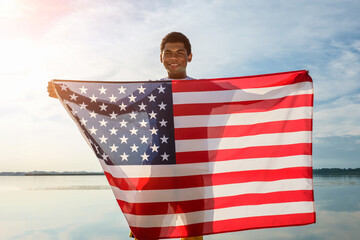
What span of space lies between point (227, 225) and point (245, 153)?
2.65ft

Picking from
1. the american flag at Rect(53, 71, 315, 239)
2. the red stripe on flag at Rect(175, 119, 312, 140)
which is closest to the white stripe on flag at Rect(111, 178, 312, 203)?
the american flag at Rect(53, 71, 315, 239)

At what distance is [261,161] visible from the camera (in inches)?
139

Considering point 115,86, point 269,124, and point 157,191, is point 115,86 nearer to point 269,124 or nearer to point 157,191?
point 157,191

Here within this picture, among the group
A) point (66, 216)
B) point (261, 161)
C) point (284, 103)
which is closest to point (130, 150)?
point (261, 161)

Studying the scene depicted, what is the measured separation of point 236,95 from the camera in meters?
3.63

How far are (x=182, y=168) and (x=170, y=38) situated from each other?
1.68m

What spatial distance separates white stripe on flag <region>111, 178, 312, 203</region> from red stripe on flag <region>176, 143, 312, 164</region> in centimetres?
30

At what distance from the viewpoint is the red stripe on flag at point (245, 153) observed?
3.46m

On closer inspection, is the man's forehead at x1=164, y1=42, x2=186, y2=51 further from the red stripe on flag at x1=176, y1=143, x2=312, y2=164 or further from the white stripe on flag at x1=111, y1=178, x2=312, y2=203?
the white stripe on flag at x1=111, y1=178, x2=312, y2=203

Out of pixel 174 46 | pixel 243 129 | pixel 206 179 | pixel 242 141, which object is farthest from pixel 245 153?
pixel 174 46

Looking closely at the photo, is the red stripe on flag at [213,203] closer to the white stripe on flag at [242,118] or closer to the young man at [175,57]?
the white stripe on flag at [242,118]

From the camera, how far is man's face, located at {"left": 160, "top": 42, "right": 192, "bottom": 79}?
3947 millimetres

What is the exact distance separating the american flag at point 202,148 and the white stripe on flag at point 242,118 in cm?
1

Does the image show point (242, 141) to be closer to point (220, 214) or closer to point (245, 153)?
point (245, 153)
